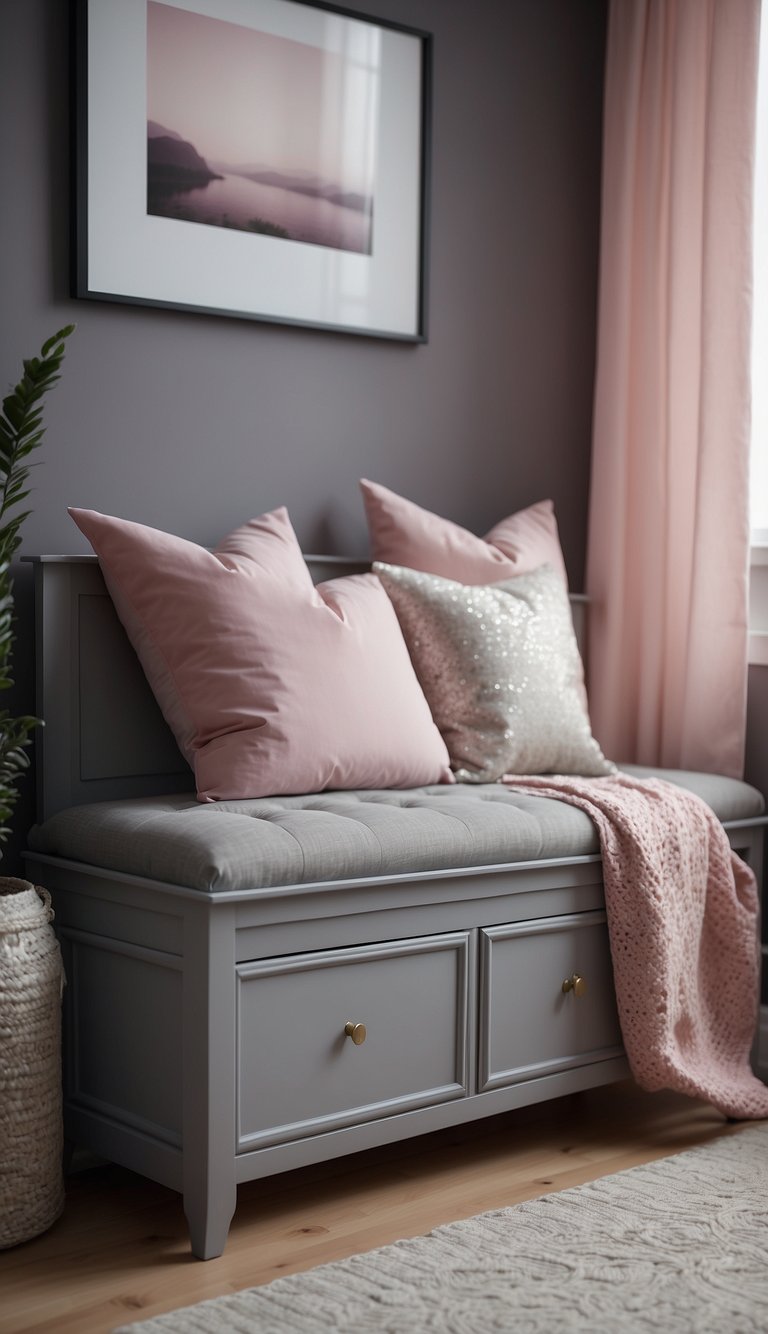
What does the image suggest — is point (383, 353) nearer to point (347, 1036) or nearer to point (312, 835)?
point (312, 835)

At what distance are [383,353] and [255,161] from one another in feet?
1.48

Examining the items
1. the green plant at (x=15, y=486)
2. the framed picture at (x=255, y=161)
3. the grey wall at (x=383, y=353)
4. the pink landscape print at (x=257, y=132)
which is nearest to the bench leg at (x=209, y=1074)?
the green plant at (x=15, y=486)

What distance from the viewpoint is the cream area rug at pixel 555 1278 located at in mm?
1601

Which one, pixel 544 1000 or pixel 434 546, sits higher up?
pixel 434 546

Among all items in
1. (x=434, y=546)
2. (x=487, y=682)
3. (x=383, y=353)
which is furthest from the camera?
(x=383, y=353)

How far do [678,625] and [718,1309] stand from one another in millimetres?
1544

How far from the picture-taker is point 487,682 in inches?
96.7

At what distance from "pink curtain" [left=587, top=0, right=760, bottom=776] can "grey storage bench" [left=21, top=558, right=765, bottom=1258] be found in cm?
68

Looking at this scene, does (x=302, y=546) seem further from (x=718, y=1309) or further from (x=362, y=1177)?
(x=718, y=1309)

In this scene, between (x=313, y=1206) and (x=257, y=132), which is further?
(x=257, y=132)

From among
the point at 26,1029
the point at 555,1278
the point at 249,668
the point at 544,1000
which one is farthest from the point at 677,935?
the point at 26,1029

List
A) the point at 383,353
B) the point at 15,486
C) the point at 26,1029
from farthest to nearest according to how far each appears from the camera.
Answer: the point at 383,353 → the point at 15,486 → the point at 26,1029

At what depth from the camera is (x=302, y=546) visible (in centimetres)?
265

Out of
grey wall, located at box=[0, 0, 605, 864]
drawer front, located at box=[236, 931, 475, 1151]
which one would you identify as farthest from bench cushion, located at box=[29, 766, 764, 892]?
grey wall, located at box=[0, 0, 605, 864]
